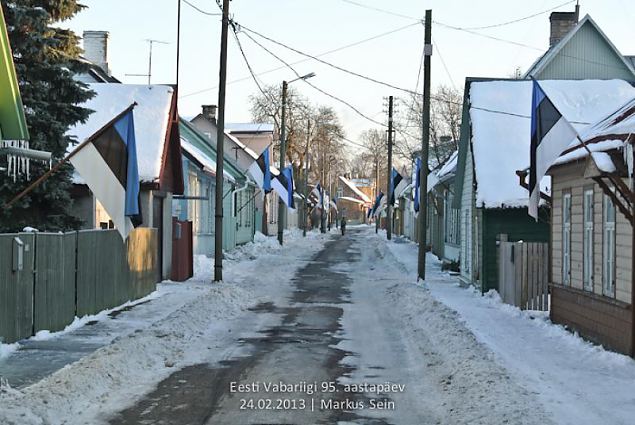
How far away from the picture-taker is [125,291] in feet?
59.2

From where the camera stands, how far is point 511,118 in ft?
78.3

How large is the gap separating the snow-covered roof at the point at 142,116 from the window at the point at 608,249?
40.8 ft

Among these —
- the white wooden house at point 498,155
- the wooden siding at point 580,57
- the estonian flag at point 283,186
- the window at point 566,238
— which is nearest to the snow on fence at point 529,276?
the white wooden house at point 498,155

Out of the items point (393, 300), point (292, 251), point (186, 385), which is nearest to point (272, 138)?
point (292, 251)

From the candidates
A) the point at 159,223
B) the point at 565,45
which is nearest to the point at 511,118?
the point at 159,223

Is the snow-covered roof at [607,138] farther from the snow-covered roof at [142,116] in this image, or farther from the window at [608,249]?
the snow-covered roof at [142,116]

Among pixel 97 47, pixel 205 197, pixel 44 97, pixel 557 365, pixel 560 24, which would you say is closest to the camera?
pixel 557 365

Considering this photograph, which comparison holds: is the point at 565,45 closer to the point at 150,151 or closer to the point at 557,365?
the point at 150,151

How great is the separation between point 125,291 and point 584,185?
31.3 ft

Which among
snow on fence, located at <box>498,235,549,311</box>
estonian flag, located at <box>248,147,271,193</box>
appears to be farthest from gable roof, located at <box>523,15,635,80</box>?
snow on fence, located at <box>498,235,549,311</box>

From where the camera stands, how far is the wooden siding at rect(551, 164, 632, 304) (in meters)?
11.6

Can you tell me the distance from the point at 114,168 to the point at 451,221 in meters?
20.4

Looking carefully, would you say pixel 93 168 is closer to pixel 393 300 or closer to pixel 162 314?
pixel 162 314

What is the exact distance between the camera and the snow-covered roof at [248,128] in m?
70.7
